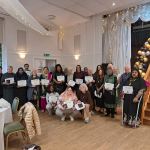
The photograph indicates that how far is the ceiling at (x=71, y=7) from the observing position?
6.03 m

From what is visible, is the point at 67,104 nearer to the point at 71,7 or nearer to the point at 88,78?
the point at 88,78

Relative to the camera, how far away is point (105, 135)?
342cm

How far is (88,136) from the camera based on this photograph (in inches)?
133

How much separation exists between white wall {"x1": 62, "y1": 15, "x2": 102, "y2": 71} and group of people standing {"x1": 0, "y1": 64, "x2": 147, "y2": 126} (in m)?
2.99

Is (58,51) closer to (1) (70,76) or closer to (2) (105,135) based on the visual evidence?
(1) (70,76)

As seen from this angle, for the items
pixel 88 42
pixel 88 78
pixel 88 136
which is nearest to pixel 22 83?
pixel 88 78

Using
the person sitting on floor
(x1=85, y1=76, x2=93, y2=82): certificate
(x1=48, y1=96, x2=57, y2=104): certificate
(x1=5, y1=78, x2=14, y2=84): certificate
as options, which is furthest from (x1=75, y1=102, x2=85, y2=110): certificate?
(x1=5, y1=78, x2=14, y2=84): certificate

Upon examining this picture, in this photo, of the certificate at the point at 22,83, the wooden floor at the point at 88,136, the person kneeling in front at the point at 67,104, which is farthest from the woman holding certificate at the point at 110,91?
the certificate at the point at 22,83

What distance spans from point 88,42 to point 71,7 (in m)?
2.29

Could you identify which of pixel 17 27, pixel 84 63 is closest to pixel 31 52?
pixel 17 27

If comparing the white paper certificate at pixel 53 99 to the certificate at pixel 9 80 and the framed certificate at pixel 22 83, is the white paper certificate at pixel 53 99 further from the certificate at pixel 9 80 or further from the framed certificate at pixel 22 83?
the certificate at pixel 9 80

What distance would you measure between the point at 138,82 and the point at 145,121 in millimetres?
1139

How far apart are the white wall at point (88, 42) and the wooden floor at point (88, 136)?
4339 mm

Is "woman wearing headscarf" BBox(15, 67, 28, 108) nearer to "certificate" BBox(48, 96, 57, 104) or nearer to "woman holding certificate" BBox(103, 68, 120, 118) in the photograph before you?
"certificate" BBox(48, 96, 57, 104)
